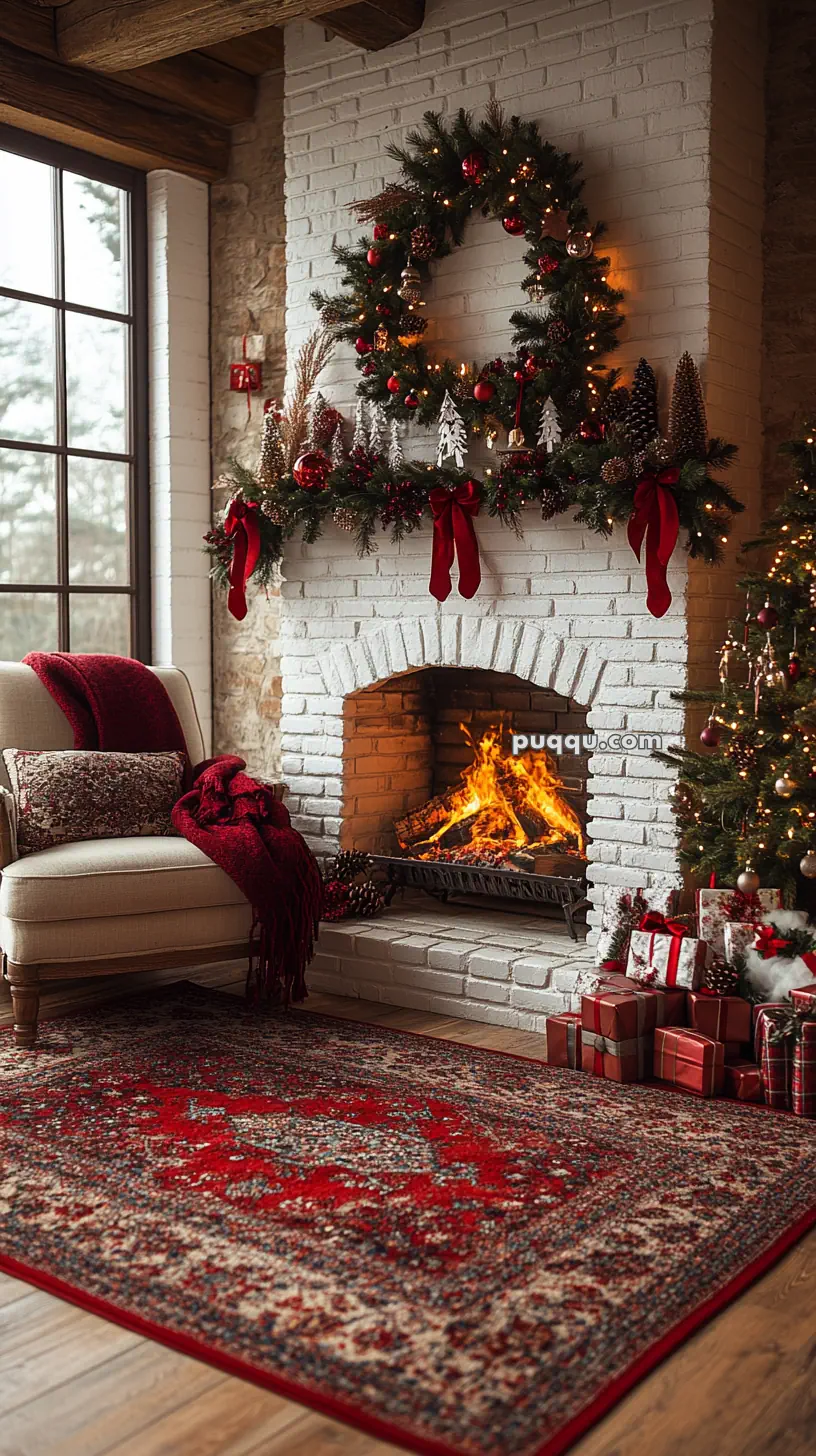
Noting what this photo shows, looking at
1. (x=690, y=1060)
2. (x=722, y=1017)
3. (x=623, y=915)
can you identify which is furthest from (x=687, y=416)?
(x=690, y=1060)

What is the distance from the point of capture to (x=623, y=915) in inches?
138

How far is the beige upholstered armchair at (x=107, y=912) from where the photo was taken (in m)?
3.45

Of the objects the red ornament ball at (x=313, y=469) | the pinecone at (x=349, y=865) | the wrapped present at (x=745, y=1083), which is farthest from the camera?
the pinecone at (x=349, y=865)

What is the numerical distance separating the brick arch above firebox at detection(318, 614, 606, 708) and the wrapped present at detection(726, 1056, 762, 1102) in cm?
118

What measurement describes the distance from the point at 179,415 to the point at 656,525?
2262 mm

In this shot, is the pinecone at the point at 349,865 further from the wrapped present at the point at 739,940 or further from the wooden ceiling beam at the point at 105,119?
the wooden ceiling beam at the point at 105,119

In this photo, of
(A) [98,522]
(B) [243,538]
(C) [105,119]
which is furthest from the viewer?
(A) [98,522]

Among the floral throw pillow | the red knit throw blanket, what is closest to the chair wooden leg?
the floral throw pillow

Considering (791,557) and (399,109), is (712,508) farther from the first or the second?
(399,109)

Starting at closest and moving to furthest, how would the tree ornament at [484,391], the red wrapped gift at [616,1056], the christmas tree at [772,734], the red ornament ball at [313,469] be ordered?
the red wrapped gift at [616,1056] → the christmas tree at [772,734] → the tree ornament at [484,391] → the red ornament ball at [313,469]

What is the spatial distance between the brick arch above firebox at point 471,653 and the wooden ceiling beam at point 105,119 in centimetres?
198

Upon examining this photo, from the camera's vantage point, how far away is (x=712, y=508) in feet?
11.7

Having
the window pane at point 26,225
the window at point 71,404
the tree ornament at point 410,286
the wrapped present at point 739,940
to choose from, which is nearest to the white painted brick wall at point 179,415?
the window at point 71,404

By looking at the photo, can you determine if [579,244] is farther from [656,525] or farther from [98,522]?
[98,522]
